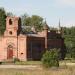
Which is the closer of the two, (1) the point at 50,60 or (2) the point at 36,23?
(1) the point at 50,60

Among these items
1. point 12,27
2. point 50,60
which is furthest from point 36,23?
point 50,60

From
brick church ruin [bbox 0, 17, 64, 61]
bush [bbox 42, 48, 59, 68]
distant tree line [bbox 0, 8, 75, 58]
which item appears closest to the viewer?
bush [bbox 42, 48, 59, 68]

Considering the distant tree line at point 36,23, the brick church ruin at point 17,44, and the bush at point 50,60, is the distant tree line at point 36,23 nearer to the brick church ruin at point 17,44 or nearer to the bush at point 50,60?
the brick church ruin at point 17,44

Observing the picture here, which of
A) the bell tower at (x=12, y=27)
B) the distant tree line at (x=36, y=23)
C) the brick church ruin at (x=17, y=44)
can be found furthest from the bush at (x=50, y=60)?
the distant tree line at (x=36, y=23)

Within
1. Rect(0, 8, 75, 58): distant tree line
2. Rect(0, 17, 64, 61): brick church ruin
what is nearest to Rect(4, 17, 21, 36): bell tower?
Rect(0, 17, 64, 61): brick church ruin

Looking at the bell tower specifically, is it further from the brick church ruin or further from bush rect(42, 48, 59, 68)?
bush rect(42, 48, 59, 68)

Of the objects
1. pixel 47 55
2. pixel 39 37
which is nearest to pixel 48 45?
pixel 39 37

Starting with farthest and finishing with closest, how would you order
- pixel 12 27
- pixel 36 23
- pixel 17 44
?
pixel 36 23 → pixel 12 27 → pixel 17 44

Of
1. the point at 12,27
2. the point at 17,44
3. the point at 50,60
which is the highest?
the point at 12,27

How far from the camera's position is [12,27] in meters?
95.5

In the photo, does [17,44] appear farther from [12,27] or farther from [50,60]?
[50,60]

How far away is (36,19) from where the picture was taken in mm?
165375

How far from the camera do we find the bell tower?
9512 centimetres

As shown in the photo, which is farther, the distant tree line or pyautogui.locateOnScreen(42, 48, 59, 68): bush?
the distant tree line
